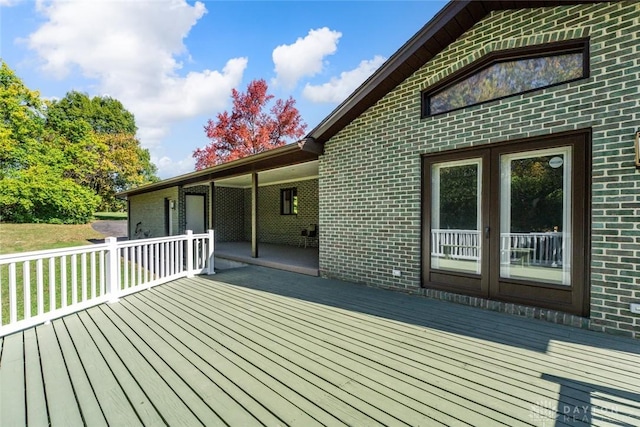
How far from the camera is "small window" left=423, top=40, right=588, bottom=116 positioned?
3625 mm

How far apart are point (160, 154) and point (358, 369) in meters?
37.2

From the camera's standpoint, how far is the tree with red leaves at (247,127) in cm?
2011

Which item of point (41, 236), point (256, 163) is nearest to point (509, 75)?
point (256, 163)

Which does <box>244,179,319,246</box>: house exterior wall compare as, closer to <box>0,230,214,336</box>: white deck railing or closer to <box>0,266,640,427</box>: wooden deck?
<box>0,230,214,336</box>: white deck railing

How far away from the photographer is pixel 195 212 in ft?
44.8

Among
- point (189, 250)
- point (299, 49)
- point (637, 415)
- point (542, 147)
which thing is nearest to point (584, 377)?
point (637, 415)

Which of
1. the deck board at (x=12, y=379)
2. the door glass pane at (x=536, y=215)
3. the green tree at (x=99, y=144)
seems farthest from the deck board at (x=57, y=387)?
the green tree at (x=99, y=144)

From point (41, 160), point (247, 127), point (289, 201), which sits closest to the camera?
point (289, 201)

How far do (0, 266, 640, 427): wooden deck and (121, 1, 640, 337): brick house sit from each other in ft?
2.03

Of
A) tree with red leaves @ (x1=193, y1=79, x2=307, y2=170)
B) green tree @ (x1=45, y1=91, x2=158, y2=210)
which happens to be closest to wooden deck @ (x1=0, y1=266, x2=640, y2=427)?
tree with red leaves @ (x1=193, y1=79, x2=307, y2=170)

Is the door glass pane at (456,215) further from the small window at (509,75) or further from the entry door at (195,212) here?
the entry door at (195,212)

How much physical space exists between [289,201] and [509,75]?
→ 8.97 m

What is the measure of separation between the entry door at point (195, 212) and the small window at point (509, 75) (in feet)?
37.3

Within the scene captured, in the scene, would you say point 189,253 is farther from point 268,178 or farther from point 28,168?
point 28,168
